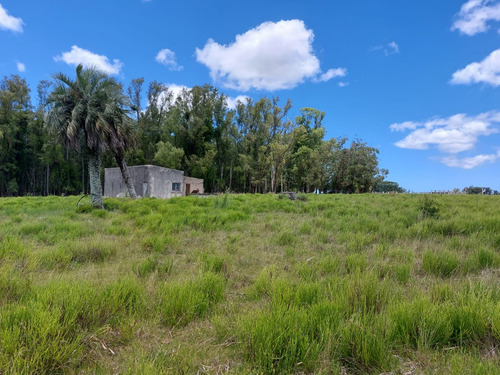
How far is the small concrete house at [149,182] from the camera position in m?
25.6

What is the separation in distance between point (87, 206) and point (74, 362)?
11937 millimetres

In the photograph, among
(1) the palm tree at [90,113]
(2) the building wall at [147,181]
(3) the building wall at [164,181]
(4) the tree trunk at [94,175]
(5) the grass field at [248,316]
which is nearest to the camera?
(5) the grass field at [248,316]

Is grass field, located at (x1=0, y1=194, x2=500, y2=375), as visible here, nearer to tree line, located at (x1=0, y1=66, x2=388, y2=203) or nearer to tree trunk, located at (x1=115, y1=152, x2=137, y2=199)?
tree trunk, located at (x1=115, y1=152, x2=137, y2=199)

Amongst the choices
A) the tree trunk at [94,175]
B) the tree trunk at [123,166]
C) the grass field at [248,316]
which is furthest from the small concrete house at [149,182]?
the grass field at [248,316]

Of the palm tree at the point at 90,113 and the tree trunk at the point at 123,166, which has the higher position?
the palm tree at the point at 90,113

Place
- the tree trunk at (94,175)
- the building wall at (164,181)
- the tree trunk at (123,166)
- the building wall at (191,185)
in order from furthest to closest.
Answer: the building wall at (191,185) < the building wall at (164,181) < the tree trunk at (123,166) < the tree trunk at (94,175)

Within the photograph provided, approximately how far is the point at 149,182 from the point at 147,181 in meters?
0.29

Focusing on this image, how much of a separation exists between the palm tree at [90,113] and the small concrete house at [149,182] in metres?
10.6

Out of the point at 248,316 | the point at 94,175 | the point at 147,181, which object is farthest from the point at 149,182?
the point at 248,316

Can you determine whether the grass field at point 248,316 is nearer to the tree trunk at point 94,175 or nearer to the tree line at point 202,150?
the tree trunk at point 94,175

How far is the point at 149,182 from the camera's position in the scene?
25.4 m

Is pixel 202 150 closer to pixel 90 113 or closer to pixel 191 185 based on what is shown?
pixel 191 185

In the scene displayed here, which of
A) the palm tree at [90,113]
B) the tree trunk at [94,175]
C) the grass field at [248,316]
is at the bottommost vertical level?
the grass field at [248,316]

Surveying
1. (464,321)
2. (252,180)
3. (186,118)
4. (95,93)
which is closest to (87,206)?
(95,93)
